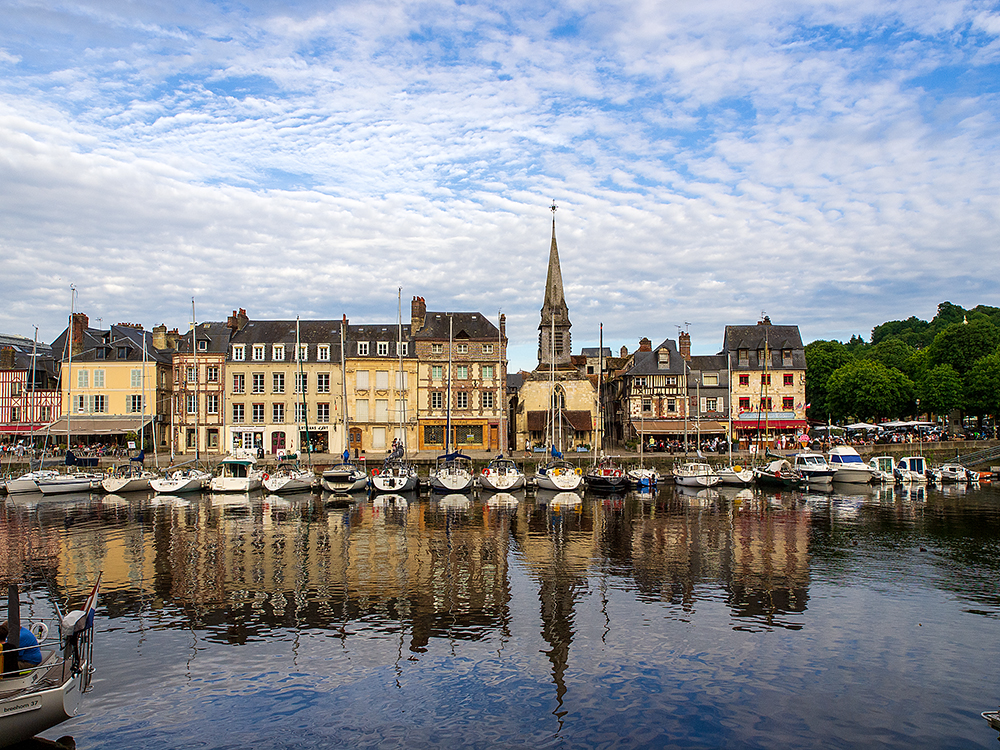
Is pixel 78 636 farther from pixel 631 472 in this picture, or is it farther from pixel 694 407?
pixel 694 407

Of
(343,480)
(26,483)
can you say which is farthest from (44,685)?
(26,483)

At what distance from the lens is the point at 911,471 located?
168 feet

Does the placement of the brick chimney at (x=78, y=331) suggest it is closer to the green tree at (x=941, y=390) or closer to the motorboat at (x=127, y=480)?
the motorboat at (x=127, y=480)

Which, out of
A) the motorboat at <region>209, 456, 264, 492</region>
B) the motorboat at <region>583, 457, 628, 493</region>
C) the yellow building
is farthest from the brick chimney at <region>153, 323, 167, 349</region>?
the motorboat at <region>583, 457, 628, 493</region>

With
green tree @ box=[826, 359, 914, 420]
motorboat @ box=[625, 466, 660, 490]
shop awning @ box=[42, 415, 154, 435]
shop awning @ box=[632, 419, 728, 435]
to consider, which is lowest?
motorboat @ box=[625, 466, 660, 490]

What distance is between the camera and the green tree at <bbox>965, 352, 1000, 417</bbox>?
205ft

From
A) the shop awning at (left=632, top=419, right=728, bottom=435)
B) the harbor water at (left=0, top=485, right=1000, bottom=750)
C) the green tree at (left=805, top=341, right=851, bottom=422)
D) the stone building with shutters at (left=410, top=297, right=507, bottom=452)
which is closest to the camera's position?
the harbor water at (left=0, top=485, right=1000, bottom=750)

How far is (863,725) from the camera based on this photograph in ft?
38.1

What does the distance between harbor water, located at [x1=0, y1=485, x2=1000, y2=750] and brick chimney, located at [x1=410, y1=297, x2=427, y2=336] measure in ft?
101

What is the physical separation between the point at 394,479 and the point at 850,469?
3085 centimetres

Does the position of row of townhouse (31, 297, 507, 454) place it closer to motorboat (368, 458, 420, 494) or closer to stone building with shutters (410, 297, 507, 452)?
stone building with shutters (410, 297, 507, 452)

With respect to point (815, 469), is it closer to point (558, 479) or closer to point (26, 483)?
point (558, 479)

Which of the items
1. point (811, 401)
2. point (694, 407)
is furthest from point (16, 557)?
point (811, 401)

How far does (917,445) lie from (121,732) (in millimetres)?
61710
